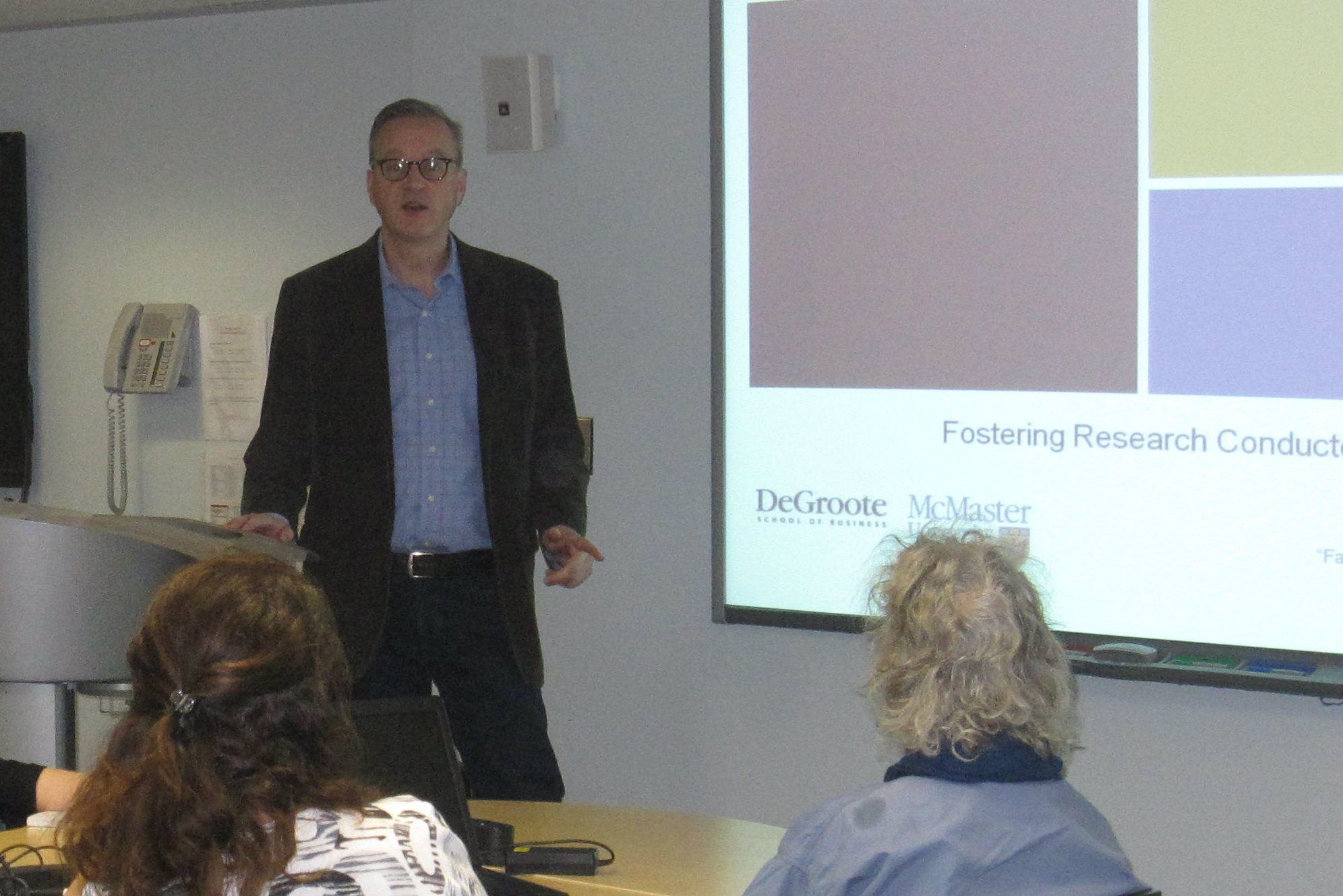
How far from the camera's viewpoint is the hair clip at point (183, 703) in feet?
3.51

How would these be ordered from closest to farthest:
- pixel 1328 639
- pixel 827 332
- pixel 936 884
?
pixel 936 884 → pixel 1328 639 → pixel 827 332

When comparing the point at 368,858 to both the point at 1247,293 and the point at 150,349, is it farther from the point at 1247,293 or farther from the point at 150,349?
the point at 150,349

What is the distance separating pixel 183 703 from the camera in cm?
107

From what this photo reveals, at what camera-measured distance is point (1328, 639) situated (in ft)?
8.43

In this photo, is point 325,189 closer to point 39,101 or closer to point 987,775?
point 39,101

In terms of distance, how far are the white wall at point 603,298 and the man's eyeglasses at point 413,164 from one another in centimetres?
69

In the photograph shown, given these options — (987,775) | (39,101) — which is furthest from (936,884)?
(39,101)

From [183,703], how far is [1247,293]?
2.19m

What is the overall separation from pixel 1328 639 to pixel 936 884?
1.62 metres

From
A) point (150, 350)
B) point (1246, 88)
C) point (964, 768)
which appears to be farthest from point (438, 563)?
point (150, 350)

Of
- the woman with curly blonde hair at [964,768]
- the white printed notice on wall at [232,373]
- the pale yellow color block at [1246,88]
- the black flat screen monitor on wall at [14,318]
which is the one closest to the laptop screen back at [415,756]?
the woman with curly blonde hair at [964,768]

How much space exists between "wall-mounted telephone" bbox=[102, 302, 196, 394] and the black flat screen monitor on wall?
0.43 metres

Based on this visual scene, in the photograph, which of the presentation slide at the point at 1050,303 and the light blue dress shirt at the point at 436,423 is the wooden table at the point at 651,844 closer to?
the light blue dress shirt at the point at 436,423

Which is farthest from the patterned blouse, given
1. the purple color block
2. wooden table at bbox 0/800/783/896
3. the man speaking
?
the purple color block
